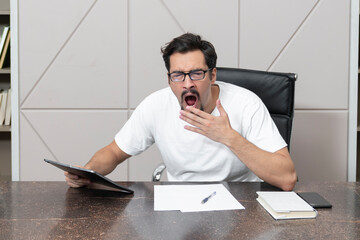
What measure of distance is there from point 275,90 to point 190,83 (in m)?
0.47

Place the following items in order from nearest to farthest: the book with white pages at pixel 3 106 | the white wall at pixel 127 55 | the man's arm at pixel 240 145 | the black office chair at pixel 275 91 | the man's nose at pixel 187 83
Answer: the man's arm at pixel 240 145 → the man's nose at pixel 187 83 → the black office chair at pixel 275 91 → the white wall at pixel 127 55 → the book with white pages at pixel 3 106

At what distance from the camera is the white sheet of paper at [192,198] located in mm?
1239

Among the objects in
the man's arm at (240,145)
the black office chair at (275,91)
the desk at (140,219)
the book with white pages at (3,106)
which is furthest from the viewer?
the book with white pages at (3,106)

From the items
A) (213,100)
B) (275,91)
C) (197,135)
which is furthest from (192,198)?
(275,91)

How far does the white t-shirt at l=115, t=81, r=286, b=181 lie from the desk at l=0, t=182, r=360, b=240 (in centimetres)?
35

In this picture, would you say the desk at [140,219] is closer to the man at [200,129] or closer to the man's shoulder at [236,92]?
the man at [200,129]

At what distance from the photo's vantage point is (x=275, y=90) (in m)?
1.95

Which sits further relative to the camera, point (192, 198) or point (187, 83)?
point (187, 83)

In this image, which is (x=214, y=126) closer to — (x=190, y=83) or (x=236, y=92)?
(x=190, y=83)

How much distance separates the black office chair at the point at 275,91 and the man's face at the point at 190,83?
318 mm

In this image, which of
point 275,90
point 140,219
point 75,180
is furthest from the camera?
point 275,90

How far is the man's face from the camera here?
1.69 meters

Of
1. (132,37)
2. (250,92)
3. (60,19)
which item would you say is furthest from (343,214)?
(60,19)

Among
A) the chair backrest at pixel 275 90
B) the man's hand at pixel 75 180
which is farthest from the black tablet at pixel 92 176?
the chair backrest at pixel 275 90
